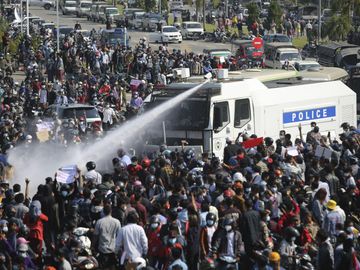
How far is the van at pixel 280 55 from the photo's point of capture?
5116 centimetres

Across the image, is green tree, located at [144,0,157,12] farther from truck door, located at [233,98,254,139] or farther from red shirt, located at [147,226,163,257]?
red shirt, located at [147,226,163,257]

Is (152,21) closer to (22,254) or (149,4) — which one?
(149,4)

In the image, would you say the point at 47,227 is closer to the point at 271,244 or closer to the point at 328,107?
the point at 271,244

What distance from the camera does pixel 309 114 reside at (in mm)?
30125

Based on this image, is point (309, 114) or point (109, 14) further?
point (109, 14)

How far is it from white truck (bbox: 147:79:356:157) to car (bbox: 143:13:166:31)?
4234cm

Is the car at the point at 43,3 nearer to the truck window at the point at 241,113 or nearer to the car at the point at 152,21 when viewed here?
the car at the point at 152,21

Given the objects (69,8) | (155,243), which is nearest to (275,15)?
(69,8)

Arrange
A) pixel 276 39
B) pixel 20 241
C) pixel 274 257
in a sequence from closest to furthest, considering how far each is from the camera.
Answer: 1. pixel 274 257
2. pixel 20 241
3. pixel 276 39

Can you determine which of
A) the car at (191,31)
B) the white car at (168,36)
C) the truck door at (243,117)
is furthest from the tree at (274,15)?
the truck door at (243,117)

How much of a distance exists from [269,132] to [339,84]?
3.48 meters

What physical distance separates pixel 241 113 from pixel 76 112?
6.84 metres

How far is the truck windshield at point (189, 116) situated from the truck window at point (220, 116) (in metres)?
0.24

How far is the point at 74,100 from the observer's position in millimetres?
40719
